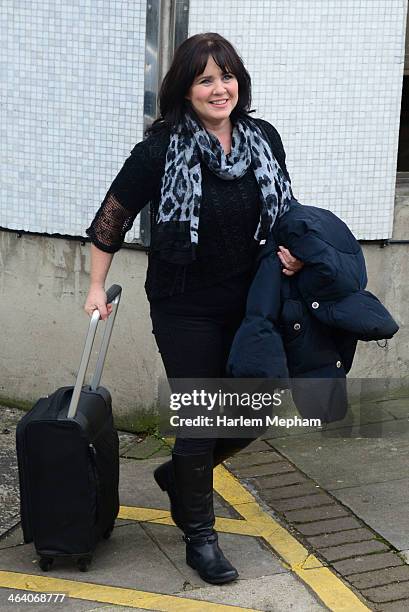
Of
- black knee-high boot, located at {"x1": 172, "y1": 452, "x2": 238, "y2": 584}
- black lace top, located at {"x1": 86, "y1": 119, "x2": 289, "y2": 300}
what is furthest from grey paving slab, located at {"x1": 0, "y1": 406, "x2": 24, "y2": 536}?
black lace top, located at {"x1": 86, "y1": 119, "x2": 289, "y2": 300}

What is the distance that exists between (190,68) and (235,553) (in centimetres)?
A: 182

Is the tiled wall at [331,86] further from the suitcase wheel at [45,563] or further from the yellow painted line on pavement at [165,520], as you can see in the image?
the suitcase wheel at [45,563]

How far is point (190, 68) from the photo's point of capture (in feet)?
12.0

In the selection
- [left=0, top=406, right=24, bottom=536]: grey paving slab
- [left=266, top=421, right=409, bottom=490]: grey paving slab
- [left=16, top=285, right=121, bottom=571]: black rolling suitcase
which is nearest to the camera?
[left=16, top=285, right=121, bottom=571]: black rolling suitcase

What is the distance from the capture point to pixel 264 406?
160 inches

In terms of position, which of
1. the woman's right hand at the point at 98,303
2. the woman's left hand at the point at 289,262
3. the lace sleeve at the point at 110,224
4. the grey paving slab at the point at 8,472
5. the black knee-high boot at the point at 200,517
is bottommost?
the grey paving slab at the point at 8,472

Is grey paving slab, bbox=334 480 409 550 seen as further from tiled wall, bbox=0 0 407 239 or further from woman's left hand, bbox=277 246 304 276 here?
tiled wall, bbox=0 0 407 239

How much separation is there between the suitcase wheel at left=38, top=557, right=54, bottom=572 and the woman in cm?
51

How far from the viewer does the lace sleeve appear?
380 centimetres

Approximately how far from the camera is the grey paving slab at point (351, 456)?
4.84 meters

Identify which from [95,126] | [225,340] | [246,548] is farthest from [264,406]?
[95,126]

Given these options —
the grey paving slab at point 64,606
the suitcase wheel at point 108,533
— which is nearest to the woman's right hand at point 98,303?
the suitcase wheel at point 108,533

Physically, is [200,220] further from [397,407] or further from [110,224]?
[397,407]

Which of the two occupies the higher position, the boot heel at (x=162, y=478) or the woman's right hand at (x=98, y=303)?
the woman's right hand at (x=98, y=303)
